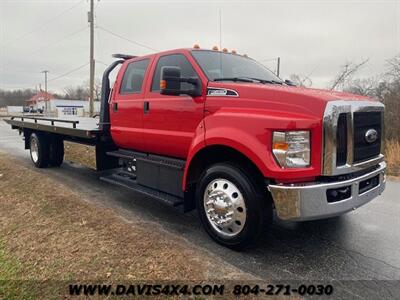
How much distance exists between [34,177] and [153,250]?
176 inches

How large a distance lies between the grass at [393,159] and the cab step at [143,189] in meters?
5.97

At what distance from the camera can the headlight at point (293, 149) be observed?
314 cm

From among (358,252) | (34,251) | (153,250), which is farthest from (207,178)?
(34,251)

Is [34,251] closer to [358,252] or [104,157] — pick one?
[104,157]

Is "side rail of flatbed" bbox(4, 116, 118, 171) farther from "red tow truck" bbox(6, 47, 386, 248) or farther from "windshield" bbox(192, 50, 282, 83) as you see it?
"windshield" bbox(192, 50, 282, 83)

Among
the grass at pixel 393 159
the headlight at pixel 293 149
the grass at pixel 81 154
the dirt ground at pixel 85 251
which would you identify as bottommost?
→ the dirt ground at pixel 85 251

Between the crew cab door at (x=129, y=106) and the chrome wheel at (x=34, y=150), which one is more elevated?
the crew cab door at (x=129, y=106)

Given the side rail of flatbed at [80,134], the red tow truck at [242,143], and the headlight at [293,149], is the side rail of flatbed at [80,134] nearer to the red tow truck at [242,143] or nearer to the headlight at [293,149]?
the red tow truck at [242,143]

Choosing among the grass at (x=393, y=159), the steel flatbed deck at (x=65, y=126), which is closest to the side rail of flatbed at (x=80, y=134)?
the steel flatbed deck at (x=65, y=126)

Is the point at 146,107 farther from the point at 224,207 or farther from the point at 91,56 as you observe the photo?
the point at 91,56

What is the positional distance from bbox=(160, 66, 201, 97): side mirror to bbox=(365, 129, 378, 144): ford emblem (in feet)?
6.09

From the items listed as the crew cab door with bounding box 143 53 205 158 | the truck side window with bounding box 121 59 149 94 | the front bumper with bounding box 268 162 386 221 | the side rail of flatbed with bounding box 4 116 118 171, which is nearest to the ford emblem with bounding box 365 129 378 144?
the front bumper with bounding box 268 162 386 221

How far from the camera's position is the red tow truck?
124 inches

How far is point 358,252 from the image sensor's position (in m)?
3.67
